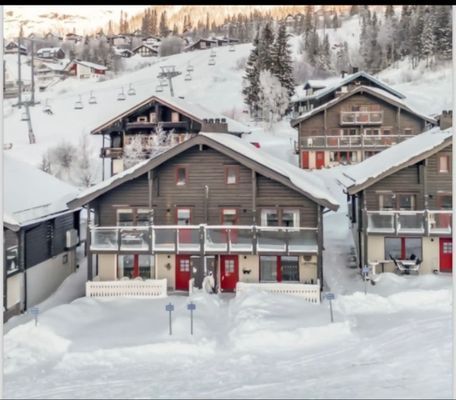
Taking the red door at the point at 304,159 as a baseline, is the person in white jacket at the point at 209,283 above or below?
below

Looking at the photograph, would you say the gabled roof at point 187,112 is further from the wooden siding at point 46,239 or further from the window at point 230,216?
the wooden siding at point 46,239

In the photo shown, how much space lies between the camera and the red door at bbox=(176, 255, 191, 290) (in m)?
5.69

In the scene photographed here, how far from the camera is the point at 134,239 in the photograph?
5.88 m

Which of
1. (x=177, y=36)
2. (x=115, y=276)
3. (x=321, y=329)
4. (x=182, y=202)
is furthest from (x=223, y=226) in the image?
(x=177, y=36)

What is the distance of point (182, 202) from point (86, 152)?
1.40 metres

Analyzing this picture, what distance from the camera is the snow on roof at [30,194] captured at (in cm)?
464

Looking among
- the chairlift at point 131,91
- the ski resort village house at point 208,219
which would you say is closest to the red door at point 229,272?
the ski resort village house at point 208,219

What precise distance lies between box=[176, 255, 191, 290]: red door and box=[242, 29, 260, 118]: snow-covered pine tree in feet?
6.37

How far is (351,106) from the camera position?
5254 millimetres

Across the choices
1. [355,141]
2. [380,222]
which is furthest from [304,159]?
[380,222]

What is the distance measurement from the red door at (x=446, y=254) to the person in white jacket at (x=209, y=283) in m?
2.41

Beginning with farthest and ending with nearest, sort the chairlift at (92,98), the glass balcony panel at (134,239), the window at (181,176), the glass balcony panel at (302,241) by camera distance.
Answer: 1. the window at (181,176)
2. the glass balcony panel at (134,239)
3. the glass balcony panel at (302,241)
4. the chairlift at (92,98)

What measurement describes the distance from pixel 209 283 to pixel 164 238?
716 millimetres

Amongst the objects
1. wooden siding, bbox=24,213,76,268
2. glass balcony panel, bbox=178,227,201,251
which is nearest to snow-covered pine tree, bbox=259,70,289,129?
glass balcony panel, bbox=178,227,201,251
